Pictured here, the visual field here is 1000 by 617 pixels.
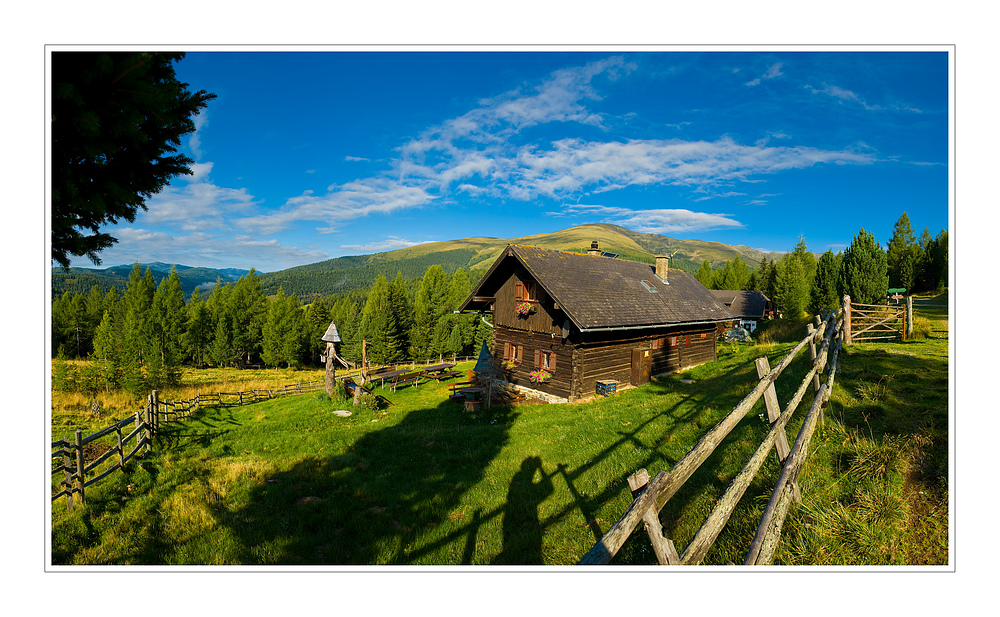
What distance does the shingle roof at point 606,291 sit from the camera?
17188 mm

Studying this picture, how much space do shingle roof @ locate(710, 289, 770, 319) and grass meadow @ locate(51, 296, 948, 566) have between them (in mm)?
48000

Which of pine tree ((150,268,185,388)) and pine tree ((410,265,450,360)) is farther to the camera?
pine tree ((410,265,450,360))

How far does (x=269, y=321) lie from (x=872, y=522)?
215ft

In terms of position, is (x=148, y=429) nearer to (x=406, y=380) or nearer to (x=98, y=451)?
(x=98, y=451)

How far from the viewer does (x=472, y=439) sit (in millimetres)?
11617

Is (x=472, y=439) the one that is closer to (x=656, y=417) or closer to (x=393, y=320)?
(x=656, y=417)

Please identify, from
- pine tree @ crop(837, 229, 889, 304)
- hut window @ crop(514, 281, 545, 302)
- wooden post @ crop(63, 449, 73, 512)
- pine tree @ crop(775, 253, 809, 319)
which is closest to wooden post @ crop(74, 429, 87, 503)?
wooden post @ crop(63, 449, 73, 512)

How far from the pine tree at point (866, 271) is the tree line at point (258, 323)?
40.2 m

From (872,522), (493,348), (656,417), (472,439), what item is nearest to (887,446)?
(872,522)

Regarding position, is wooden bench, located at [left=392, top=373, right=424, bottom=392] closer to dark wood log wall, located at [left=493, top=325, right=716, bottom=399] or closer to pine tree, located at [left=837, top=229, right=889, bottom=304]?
dark wood log wall, located at [left=493, top=325, right=716, bottom=399]

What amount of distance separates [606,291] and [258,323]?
60.3 meters

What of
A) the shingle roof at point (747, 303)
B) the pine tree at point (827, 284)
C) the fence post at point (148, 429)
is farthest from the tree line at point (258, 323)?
the pine tree at point (827, 284)

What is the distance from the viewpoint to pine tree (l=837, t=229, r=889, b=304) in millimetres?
34531

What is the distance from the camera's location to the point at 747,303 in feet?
186
